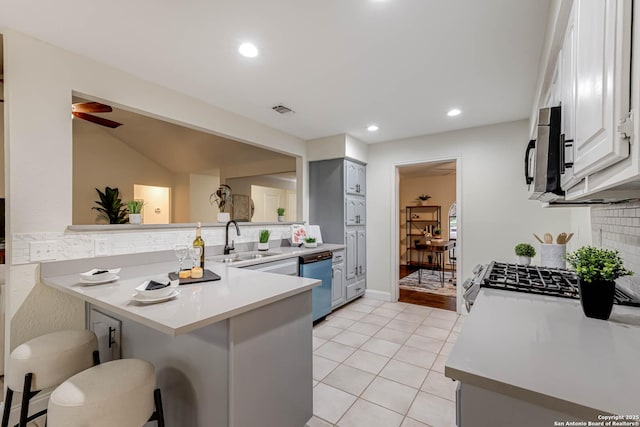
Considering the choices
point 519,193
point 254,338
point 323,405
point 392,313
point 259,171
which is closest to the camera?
point 254,338

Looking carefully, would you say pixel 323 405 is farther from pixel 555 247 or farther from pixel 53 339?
pixel 555 247

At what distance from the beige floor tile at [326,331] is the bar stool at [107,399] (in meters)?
2.05

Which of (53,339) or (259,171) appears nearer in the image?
(53,339)

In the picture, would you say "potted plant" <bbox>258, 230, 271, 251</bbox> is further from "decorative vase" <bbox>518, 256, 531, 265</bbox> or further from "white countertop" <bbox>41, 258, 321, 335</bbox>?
"decorative vase" <bbox>518, 256, 531, 265</bbox>

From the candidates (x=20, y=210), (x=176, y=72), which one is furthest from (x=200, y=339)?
(x=176, y=72)

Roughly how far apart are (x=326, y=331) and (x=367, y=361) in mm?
778

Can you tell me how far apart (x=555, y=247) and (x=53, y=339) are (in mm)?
3539

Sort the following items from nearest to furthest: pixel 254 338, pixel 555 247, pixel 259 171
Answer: pixel 254 338, pixel 555 247, pixel 259 171

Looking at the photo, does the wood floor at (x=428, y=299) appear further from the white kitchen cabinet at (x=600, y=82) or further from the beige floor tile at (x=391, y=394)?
the white kitchen cabinet at (x=600, y=82)

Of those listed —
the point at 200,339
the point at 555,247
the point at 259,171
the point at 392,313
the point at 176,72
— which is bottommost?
the point at 392,313

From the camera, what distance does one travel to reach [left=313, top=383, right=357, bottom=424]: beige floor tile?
1900 mm

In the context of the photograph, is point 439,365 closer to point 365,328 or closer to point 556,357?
point 365,328

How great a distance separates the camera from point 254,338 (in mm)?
1353

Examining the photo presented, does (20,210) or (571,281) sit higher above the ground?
(20,210)
